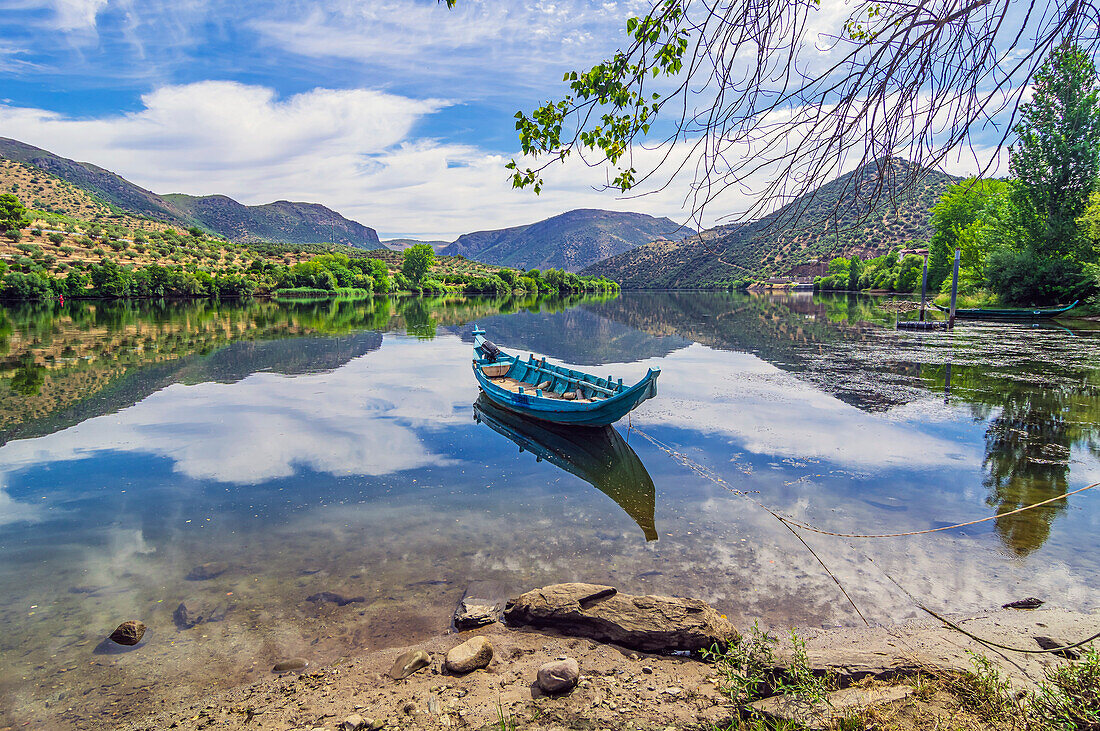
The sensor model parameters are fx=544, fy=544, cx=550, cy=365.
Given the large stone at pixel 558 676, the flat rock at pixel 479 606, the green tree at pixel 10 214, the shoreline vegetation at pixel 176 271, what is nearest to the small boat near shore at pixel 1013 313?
the flat rock at pixel 479 606

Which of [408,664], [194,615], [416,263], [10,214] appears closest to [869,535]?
[408,664]

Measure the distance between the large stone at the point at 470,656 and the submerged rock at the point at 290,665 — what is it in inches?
55.5

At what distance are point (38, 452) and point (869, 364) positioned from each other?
83.7 ft

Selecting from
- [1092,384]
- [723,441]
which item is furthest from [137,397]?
[1092,384]

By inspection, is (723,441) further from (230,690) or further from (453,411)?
(230,690)

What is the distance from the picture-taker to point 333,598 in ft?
20.2

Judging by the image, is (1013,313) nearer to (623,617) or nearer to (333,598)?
(623,617)

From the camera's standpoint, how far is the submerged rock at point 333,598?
20.0 ft

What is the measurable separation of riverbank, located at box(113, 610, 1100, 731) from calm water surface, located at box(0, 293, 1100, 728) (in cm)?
40

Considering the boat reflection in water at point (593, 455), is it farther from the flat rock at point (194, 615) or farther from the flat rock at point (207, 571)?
the flat rock at point (207, 571)

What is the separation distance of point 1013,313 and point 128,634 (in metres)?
48.9

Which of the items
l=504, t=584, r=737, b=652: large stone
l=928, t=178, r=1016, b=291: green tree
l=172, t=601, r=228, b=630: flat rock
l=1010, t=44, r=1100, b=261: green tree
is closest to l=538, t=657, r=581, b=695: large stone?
l=504, t=584, r=737, b=652: large stone

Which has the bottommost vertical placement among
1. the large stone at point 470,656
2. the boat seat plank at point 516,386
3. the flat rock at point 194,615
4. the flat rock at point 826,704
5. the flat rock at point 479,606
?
the flat rock at point 194,615

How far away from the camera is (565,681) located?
432 centimetres
